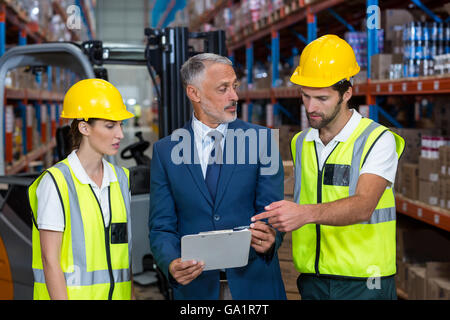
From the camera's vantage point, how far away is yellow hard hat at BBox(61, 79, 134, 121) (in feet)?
8.05

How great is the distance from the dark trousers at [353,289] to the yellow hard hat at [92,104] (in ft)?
3.61

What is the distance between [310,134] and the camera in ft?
8.46

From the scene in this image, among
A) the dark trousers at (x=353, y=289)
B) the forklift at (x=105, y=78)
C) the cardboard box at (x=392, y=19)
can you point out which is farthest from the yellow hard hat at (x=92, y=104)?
the cardboard box at (x=392, y=19)

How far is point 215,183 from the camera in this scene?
250cm

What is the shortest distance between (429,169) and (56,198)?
3.05 meters

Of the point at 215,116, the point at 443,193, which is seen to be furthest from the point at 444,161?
the point at 215,116

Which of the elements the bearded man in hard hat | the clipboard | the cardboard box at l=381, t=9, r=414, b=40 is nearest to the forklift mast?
the cardboard box at l=381, t=9, r=414, b=40

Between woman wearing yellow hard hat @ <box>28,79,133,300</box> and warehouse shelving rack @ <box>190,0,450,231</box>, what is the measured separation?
8.15 ft

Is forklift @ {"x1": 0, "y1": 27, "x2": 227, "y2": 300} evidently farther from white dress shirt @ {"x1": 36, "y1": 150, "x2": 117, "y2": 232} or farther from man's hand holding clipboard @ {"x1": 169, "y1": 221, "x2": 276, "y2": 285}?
man's hand holding clipboard @ {"x1": 169, "y1": 221, "x2": 276, "y2": 285}

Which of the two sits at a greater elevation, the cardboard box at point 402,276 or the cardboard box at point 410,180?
the cardboard box at point 410,180

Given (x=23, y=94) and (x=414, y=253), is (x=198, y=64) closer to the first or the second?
(x=414, y=253)

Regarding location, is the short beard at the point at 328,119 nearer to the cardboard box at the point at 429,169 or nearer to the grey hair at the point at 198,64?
the grey hair at the point at 198,64

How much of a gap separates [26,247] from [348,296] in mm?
2756

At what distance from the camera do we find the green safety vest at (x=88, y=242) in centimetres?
233
